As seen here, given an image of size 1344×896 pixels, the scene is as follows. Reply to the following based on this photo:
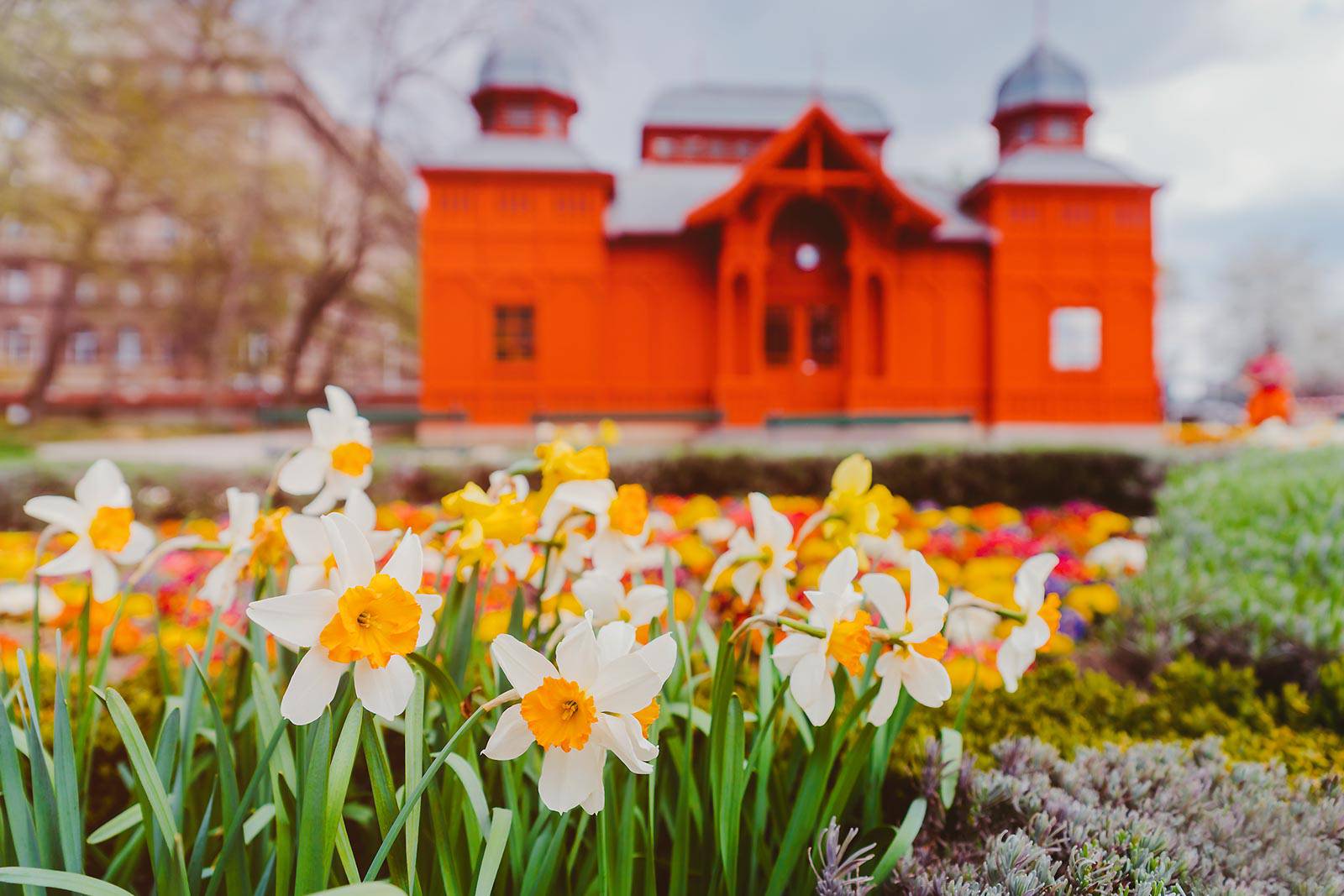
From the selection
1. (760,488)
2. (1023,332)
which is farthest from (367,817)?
(1023,332)

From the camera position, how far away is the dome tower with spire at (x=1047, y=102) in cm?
1463

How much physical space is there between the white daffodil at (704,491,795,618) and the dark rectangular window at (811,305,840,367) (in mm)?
→ 12584

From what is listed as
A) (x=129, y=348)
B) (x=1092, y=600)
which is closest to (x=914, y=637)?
(x=1092, y=600)

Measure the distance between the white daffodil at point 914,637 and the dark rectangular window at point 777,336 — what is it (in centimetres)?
1262

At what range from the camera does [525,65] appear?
14.2 meters

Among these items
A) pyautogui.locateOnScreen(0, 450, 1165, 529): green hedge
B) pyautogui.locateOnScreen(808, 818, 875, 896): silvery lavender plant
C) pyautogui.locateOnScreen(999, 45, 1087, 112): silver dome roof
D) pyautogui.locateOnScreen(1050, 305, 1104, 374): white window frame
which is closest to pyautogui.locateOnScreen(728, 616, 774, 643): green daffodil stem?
pyautogui.locateOnScreen(808, 818, 875, 896): silvery lavender plant

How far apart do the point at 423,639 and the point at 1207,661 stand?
2.40m

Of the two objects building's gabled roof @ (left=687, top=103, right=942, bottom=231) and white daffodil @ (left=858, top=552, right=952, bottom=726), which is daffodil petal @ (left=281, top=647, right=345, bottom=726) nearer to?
white daffodil @ (left=858, top=552, right=952, bottom=726)

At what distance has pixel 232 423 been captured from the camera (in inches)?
854

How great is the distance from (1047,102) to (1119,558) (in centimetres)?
1414

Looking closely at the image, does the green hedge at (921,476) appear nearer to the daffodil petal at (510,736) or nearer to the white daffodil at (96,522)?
the white daffodil at (96,522)

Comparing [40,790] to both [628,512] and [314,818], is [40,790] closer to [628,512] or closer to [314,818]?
[314,818]

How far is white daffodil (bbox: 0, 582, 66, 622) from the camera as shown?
225 centimetres

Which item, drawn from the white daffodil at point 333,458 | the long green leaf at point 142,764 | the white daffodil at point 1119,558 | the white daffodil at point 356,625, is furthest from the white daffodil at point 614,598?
the white daffodil at point 1119,558
